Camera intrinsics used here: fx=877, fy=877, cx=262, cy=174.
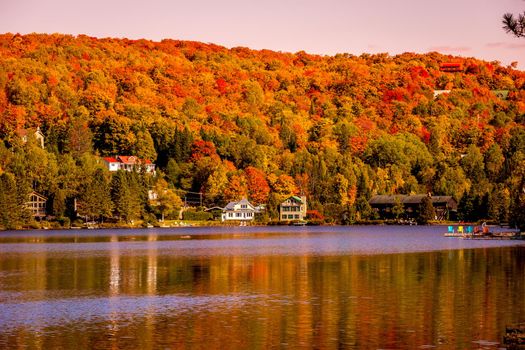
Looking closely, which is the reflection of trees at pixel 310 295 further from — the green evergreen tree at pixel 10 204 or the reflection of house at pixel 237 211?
the reflection of house at pixel 237 211

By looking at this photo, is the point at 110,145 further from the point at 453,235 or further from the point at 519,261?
the point at 519,261

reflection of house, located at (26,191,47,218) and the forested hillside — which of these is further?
the forested hillside

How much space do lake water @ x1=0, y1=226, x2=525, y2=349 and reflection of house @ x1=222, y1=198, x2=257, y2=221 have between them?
90.1 meters

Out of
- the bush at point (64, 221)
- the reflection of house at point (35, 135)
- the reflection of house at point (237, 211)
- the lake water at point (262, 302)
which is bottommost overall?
the lake water at point (262, 302)

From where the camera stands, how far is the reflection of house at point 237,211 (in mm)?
149250

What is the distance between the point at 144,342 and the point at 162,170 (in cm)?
13756

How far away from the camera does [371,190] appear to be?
534 ft

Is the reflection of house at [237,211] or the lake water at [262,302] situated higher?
the reflection of house at [237,211]

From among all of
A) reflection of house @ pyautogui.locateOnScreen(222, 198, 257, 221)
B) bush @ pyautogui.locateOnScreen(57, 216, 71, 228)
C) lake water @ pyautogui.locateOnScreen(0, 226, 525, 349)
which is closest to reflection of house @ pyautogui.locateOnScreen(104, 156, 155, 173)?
reflection of house @ pyautogui.locateOnScreen(222, 198, 257, 221)

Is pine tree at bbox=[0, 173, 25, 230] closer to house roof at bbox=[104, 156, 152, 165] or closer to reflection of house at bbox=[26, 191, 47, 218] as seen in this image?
reflection of house at bbox=[26, 191, 47, 218]

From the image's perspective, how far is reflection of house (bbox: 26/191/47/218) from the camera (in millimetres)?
129250

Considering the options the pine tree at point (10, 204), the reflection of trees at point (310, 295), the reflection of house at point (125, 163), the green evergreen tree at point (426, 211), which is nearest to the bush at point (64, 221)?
the pine tree at point (10, 204)

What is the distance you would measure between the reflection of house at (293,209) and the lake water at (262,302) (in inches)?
3723

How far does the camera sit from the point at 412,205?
157 m
